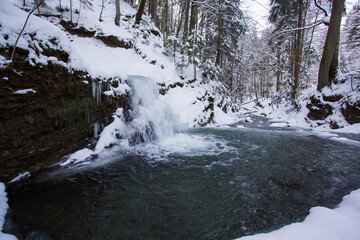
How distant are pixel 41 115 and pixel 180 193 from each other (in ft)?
11.2

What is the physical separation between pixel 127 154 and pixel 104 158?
1.91 feet

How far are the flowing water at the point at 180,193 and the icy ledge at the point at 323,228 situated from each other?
0.69 feet

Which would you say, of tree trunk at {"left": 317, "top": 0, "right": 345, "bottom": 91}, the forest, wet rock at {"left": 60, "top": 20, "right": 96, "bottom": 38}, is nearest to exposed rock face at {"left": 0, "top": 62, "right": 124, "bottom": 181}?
the forest

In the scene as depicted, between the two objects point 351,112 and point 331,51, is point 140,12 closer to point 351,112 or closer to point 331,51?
point 331,51

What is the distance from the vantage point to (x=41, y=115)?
3391 mm

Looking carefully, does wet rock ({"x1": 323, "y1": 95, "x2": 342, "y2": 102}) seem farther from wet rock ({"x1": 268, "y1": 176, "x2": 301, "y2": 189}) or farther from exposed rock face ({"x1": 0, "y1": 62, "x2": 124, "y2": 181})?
exposed rock face ({"x1": 0, "y1": 62, "x2": 124, "y2": 181})

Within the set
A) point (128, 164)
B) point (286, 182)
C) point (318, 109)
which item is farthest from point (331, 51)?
point (128, 164)

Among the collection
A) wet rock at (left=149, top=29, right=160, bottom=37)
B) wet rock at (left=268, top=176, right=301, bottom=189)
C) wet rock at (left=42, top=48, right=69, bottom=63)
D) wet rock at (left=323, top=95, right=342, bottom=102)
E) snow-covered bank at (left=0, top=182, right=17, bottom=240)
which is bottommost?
snow-covered bank at (left=0, top=182, right=17, bottom=240)

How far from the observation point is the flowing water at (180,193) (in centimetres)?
188

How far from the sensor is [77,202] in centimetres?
236

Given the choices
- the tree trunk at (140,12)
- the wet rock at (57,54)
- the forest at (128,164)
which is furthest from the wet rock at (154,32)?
the wet rock at (57,54)

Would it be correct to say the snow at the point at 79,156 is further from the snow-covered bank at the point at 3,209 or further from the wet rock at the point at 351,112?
the wet rock at the point at 351,112

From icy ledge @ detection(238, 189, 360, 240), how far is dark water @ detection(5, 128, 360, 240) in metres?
0.20

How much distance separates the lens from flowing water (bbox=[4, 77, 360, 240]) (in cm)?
188
